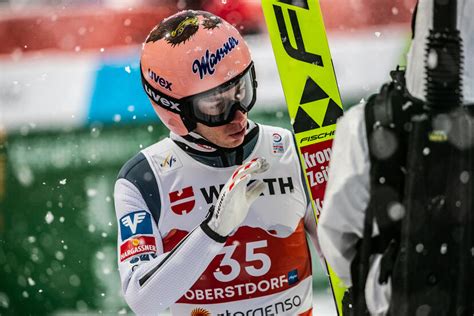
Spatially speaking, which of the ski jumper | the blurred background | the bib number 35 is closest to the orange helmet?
the ski jumper

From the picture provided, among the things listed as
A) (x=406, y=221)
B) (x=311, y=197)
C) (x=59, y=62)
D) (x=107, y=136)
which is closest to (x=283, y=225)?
(x=311, y=197)

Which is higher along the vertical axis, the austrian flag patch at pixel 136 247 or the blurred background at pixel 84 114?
the austrian flag patch at pixel 136 247

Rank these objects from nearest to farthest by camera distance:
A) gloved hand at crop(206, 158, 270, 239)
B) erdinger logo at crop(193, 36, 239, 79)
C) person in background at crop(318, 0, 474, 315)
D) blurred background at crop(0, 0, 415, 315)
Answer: person in background at crop(318, 0, 474, 315) → gloved hand at crop(206, 158, 270, 239) → erdinger logo at crop(193, 36, 239, 79) → blurred background at crop(0, 0, 415, 315)

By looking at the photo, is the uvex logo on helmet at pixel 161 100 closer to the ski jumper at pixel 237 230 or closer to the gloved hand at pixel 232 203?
the ski jumper at pixel 237 230

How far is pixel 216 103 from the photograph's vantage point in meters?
2.56

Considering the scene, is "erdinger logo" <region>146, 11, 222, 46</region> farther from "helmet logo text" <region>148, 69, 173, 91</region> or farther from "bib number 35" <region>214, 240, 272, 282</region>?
"bib number 35" <region>214, 240, 272, 282</region>

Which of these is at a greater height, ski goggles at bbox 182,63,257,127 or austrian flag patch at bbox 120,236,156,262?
ski goggles at bbox 182,63,257,127

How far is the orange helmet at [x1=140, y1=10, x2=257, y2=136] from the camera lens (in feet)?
8.33

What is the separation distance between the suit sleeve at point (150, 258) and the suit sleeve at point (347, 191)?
0.61m

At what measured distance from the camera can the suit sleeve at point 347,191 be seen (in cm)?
175

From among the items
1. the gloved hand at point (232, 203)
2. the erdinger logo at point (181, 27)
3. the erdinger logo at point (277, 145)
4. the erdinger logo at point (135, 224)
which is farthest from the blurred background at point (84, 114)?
the gloved hand at point (232, 203)

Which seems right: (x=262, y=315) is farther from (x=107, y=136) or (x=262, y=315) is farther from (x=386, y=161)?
(x=107, y=136)

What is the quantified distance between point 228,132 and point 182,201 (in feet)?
0.87

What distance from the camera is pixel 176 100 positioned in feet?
8.47
